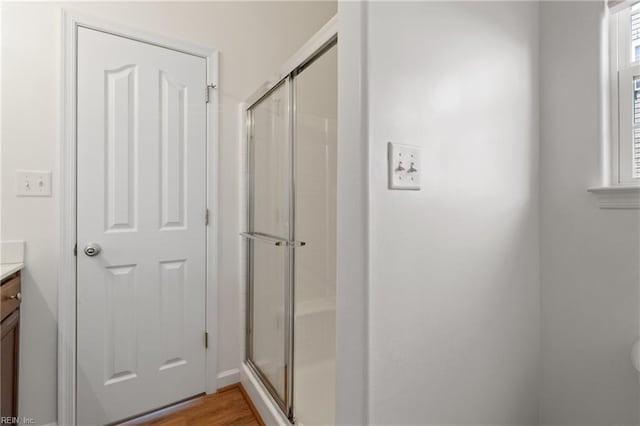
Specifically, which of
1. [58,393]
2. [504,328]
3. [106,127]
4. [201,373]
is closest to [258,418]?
[201,373]

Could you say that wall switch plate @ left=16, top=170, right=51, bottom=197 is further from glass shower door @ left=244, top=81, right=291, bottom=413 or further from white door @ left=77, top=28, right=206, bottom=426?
glass shower door @ left=244, top=81, right=291, bottom=413

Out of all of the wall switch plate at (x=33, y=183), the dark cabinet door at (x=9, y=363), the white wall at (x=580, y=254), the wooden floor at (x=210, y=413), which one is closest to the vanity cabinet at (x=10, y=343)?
the dark cabinet door at (x=9, y=363)

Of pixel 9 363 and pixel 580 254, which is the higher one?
pixel 580 254

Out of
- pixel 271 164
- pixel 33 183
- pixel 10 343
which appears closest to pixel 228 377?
pixel 10 343

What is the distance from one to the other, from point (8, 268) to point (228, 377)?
129cm

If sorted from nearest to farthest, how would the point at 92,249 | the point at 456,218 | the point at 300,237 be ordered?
1. the point at 456,218
2. the point at 300,237
3. the point at 92,249

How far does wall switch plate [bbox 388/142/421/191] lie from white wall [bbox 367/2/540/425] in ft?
0.08

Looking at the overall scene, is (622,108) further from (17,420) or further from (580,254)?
(17,420)

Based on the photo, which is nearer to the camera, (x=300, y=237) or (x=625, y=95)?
(x=625, y=95)

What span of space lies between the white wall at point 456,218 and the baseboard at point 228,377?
4.69 ft

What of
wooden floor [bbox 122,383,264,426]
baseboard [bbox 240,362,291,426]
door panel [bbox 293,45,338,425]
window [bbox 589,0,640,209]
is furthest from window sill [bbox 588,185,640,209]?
wooden floor [bbox 122,383,264,426]

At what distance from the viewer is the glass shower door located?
151cm

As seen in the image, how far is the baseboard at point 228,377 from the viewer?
6.21ft

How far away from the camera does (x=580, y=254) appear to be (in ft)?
3.78
